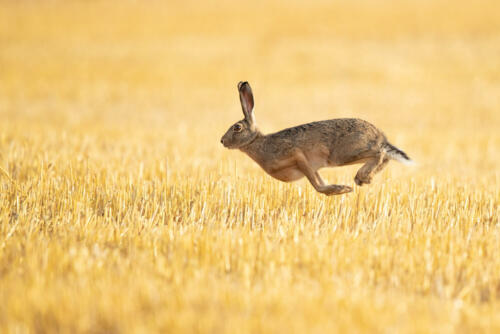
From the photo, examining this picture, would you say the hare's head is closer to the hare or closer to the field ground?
the hare

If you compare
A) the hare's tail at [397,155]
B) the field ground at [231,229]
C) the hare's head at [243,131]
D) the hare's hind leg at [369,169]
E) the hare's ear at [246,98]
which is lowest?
the field ground at [231,229]

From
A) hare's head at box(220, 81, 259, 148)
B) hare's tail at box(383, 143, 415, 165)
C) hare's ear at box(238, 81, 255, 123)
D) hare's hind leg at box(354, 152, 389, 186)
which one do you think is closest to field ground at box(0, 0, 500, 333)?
hare's hind leg at box(354, 152, 389, 186)

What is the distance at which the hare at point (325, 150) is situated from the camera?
538cm

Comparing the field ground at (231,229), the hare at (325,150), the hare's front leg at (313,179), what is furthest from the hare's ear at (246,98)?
the field ground at (231,229)

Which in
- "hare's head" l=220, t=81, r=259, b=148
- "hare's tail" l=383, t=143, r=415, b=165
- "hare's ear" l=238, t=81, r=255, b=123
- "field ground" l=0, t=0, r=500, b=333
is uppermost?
"hare's ear" l=238, t=81, r=255, b=123

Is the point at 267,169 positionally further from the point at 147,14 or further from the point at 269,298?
the point at 147,14

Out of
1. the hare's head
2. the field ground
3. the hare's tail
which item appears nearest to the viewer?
the field ground

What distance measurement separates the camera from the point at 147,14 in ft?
123

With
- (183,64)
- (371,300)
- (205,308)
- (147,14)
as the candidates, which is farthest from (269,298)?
(147,14)

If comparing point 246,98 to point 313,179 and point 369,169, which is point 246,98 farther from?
point 369,169

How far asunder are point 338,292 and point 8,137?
9033 mm

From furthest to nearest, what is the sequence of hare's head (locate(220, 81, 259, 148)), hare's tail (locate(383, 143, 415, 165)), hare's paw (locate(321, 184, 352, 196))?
hare's head (locate(220, 81, 259, 148)), hare's tail (locate(383, 143, 415, 165)), hare's paw (locate(321, 184, 352, 196))

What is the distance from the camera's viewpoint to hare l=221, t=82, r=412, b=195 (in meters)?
5.38

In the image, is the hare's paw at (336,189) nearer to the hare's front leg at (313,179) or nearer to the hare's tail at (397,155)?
the hare's front leg at (313,179)
